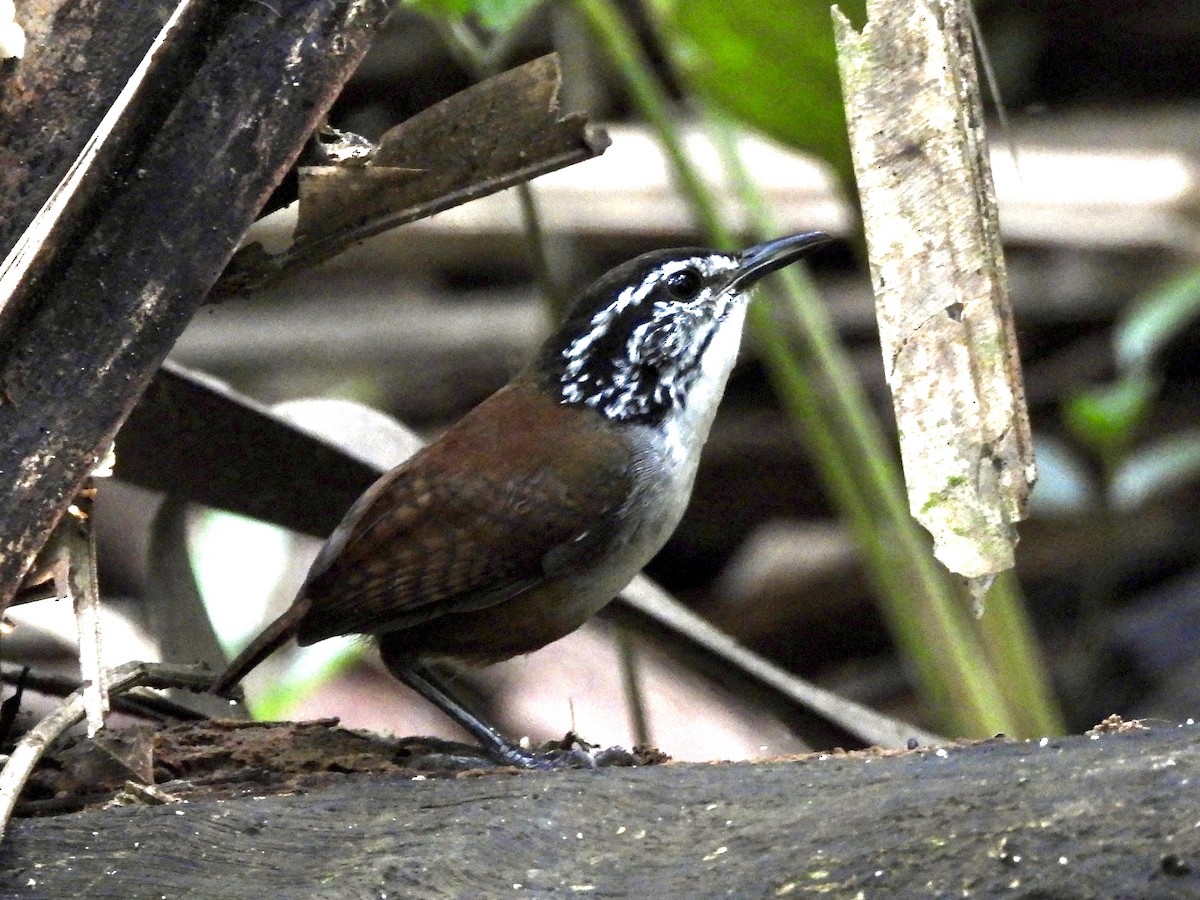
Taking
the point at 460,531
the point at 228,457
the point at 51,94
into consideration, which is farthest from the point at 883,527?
the point at 51,94

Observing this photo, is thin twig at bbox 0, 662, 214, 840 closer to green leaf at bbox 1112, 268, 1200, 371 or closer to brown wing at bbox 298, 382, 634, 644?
brown wing at bbox 298, 382, 634, 644

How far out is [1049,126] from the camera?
20.5ft

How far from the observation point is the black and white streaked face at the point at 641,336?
3213mm

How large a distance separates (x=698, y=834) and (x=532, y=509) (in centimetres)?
98

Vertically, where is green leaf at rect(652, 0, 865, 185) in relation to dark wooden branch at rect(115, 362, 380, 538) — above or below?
above

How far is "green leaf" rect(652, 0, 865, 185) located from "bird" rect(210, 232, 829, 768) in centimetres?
57

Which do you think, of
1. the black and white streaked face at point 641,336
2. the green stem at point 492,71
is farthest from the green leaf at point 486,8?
the black and white streaked face at point 641,336

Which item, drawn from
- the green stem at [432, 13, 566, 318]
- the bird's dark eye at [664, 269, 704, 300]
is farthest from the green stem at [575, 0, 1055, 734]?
the bird's dark eye at [664, 269, 704, 300]

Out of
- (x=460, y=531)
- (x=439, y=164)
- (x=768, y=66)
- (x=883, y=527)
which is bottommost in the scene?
(x=460, y=531)

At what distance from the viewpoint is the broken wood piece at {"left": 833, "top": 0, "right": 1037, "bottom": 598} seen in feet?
6.35

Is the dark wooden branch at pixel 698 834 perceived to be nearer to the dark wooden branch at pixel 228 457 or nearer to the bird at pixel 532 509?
the bird at pixel 532 509

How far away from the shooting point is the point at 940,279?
1993mm

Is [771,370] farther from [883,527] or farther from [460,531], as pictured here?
[460,531]

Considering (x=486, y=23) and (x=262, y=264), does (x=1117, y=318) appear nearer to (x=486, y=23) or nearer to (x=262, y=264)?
(x=486, y=23)
